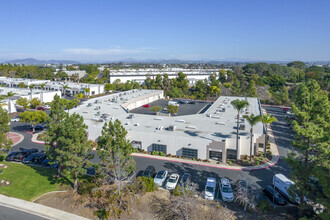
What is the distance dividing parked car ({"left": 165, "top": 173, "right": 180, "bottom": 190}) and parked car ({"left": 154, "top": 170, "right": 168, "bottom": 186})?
2.62ft

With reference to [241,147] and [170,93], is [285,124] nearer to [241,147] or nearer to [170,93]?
[241,147]

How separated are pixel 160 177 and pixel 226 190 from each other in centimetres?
744

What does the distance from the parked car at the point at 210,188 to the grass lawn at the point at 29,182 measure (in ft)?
50.2

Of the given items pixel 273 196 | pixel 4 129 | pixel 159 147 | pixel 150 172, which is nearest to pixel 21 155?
pixel 4 129

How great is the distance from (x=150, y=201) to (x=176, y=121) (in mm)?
21274

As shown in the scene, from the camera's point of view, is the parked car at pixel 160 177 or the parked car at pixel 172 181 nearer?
the parked car at pixel 172 181

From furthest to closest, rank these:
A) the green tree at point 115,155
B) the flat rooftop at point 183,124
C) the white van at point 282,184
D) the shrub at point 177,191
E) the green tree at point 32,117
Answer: the green tree at point 32,117 → the flat rooftop at point 183,124 → the white van at point 282,184 → the shrub at point 177,191 → the green tree at point 115,155

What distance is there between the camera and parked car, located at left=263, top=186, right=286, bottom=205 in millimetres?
21703

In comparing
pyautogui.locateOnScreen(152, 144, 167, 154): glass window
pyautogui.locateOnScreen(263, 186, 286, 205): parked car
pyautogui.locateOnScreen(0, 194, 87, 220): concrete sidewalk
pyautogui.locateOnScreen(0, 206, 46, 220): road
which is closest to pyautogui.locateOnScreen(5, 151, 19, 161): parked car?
pyautogui.locateOnScreen(0, 194, 87, 220): concrete sidewalk

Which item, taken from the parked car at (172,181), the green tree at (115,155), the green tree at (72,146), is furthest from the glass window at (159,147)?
the green tree at (72,146)

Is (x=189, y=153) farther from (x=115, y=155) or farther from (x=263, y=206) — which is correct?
(x=115, y=155)

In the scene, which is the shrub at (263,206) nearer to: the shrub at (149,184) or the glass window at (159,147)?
the shrub at (149,184)

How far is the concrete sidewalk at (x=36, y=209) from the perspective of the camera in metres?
20.4

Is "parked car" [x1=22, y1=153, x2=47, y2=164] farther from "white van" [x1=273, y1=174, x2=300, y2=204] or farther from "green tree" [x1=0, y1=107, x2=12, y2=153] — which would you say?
"white van" [x1=273, y1=174, x2=300, y2=204]
